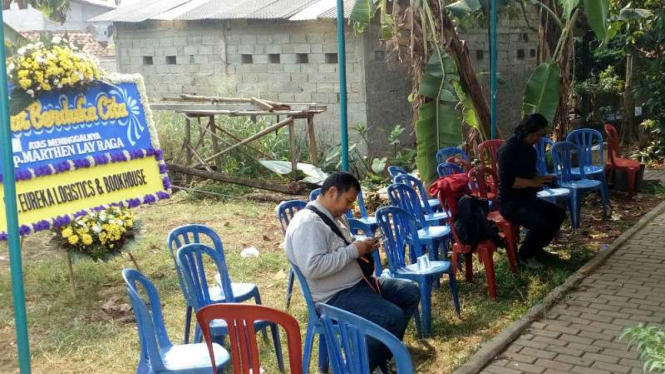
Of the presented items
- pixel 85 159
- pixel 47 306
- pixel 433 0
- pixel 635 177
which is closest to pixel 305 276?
pixel 85 159

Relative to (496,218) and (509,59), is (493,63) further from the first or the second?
(509,59)

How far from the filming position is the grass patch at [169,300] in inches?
227

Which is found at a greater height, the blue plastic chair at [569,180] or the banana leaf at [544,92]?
the banana leaf at [544,92]

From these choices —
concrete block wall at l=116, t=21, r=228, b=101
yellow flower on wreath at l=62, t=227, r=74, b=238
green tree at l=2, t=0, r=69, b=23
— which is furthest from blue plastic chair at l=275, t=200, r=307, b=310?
concrete block wall at l=116, t=21, r=228, b=101

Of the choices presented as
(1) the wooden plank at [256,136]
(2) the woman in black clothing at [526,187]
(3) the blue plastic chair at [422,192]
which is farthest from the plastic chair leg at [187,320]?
(1) the wooden plank at [256,136]

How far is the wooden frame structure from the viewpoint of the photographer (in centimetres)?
1180

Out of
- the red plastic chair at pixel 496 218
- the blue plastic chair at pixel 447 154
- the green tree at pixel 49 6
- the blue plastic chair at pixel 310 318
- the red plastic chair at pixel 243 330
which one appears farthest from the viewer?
the green tree at pixel 49 6

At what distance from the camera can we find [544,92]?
10016 mm

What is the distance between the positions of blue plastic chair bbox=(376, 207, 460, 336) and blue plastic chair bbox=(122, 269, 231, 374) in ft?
6.35

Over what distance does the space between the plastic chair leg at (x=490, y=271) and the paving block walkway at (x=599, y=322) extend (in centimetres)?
55

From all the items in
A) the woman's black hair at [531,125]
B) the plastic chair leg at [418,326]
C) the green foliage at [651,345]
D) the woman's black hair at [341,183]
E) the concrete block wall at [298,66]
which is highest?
the concrete block wall at [298,66]

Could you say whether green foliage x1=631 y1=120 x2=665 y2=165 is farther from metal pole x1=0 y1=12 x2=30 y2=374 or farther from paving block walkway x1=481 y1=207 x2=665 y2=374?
metal pole x1=0 y1=12 x2=30 y2=374

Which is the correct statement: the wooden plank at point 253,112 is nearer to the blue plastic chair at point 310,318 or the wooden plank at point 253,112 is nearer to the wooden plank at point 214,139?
the wooden plank at point 214,139

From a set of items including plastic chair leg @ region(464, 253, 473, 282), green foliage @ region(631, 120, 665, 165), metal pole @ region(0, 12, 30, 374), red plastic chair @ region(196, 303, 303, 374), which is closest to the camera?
red plastic chair @ region(196, 303, 303, 374)
